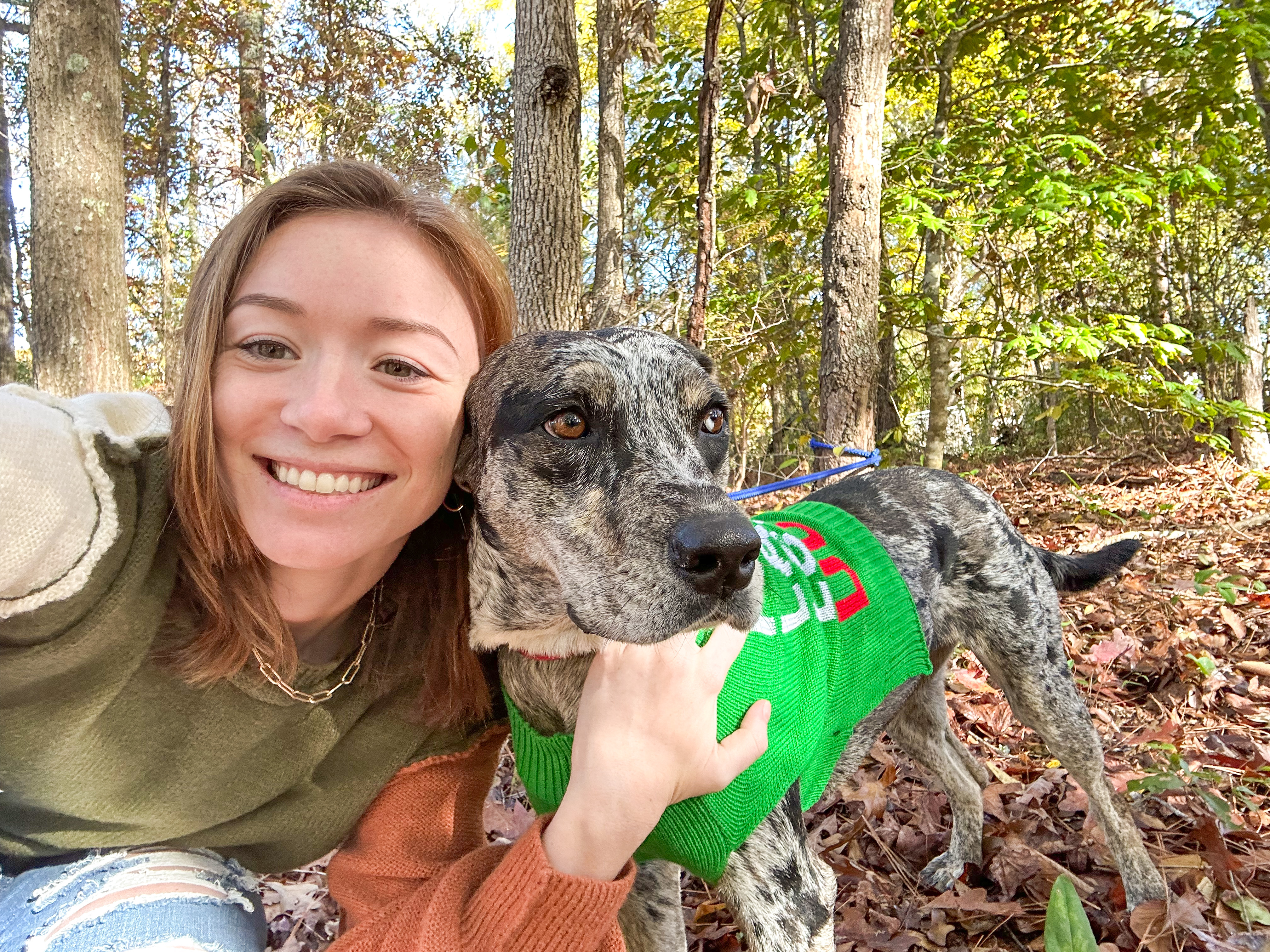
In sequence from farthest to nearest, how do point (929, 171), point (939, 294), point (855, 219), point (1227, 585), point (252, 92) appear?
point (252, 92) < point (939, 294) < point (929, 171) < point (855, 219) < point (1227, 585)

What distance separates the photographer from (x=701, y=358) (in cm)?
228

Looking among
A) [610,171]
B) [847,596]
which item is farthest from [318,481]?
[610,171]

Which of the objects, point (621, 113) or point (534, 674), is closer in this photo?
point (534, 674)

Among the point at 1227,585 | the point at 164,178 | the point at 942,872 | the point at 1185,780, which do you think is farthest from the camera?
the point at 164,178

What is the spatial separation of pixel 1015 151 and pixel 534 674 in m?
4.86

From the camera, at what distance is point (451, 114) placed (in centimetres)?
1230

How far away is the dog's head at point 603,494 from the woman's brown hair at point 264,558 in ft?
0.51

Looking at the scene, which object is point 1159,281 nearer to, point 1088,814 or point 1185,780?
point 1185,780

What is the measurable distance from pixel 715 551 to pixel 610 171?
5.56m

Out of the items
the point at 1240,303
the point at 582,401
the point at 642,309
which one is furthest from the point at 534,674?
the point at 1240,303

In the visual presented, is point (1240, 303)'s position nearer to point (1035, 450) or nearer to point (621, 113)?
point (1035, 450)

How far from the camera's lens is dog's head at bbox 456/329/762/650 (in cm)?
151

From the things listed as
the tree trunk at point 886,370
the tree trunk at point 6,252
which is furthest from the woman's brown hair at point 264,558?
the tree trunk at point 6,252

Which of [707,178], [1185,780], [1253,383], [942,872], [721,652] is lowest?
[942,872]
